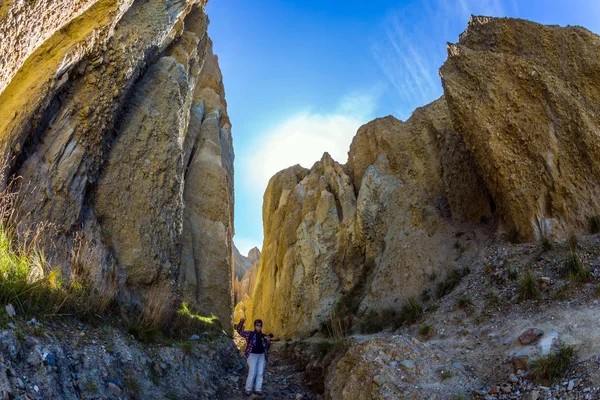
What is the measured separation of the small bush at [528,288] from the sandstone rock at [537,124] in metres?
3.37

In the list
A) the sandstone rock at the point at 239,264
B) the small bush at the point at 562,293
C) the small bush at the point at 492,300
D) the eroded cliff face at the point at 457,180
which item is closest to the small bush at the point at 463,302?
the small bush at the point at 492,300

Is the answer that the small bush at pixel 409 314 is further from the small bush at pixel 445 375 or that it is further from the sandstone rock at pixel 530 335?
the small bush at pixel 445 375

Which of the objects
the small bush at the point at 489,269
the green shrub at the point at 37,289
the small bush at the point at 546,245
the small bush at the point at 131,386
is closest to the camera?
the green shrub at the point at 37,289

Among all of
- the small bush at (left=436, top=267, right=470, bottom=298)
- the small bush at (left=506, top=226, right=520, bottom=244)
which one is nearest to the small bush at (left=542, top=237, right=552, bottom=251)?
the small bush at (left=506, top=226, right=520, bottom=244)

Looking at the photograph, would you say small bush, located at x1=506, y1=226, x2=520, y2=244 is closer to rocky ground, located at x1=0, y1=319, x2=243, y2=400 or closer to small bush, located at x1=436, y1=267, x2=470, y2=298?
small bush, located at x1=436, y1=267, x2=470, y2=298

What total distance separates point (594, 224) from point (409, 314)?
6.58 m

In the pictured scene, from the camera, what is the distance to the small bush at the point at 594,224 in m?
12.2

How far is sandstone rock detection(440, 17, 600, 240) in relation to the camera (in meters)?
13.2

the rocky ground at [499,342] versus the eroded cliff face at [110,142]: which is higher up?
the eroded cliff face at [110,142]

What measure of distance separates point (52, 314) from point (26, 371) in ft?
5.33

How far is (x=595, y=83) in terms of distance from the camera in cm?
1375

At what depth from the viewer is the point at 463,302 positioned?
11930 millimetres

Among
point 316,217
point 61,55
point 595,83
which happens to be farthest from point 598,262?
point 316,217

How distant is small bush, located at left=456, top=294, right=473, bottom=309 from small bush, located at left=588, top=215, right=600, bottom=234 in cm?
450
